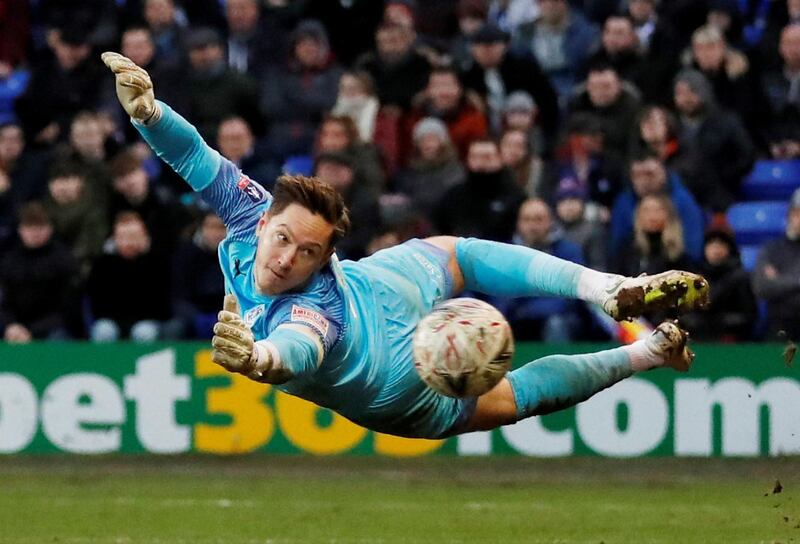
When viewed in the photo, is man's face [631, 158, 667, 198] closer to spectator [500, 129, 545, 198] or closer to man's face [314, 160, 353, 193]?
spectator [500, 129, 545, 198]

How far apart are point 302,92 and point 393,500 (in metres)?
4.98

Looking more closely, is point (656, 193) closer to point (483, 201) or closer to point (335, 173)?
point (483, 201)

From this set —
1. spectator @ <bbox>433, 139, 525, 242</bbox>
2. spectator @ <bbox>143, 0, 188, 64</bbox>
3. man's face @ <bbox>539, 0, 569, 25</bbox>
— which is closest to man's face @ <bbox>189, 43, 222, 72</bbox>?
spectator @ <bbox>143, 0, 188, 64</bbox>

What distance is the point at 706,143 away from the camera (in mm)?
15914

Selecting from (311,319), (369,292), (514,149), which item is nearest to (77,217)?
(514,149)

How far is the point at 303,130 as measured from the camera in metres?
16.5

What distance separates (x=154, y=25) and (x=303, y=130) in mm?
1995

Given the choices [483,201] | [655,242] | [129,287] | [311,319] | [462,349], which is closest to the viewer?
[462,349]

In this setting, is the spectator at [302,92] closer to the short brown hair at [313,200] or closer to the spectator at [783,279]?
the spectator at [783,279]

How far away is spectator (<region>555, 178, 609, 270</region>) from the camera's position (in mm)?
15102

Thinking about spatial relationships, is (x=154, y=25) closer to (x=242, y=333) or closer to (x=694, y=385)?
(x=694, y=385)

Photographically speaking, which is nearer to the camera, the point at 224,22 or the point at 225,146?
the point at 225,146

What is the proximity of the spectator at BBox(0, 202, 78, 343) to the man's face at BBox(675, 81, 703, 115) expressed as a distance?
563cm

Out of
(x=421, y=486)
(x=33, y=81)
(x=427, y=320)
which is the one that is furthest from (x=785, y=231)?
(x=427, y=320)
